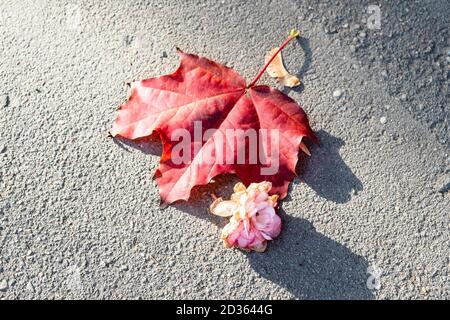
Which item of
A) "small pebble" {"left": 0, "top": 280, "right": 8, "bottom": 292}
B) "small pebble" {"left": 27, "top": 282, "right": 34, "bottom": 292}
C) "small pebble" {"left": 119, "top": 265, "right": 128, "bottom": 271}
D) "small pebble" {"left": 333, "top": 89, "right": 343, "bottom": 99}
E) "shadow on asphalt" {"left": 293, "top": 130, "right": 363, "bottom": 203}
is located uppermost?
"small pebble" {"left": 333, "top": 89, "right": 343, "bottom": 99}

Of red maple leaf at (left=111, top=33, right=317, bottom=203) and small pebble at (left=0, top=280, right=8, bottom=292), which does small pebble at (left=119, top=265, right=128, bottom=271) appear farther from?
small pebble at (left=0, top=280, right=8, bottom=292)

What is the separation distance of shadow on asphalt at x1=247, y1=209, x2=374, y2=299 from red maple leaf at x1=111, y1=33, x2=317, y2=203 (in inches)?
7.0

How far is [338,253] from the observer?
1896mm

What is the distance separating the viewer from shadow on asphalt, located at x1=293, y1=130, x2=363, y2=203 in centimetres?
196

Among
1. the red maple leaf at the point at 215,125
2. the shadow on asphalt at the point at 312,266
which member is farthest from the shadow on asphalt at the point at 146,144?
the shadow on asphalt at the point at 312,266

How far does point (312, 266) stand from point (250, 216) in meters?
0.31

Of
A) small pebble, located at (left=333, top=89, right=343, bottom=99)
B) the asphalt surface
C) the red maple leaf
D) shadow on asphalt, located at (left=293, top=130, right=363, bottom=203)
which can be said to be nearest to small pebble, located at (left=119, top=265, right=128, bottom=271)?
the asphalt surface

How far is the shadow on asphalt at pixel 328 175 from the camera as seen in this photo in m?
1.96

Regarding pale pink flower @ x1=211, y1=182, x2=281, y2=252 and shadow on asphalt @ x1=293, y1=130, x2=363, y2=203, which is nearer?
pale pink flower @ x1=211, y1=182, x2=281, y2=252

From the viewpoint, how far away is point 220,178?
1.95 m

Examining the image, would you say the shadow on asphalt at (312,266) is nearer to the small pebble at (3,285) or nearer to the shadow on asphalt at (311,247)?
the shadow on asphalt at (311,247)

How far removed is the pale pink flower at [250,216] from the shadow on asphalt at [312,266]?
5 cm

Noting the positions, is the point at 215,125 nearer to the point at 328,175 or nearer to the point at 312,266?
the point at 328,175

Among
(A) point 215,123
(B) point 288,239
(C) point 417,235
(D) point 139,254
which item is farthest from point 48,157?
(C) point 417,235
